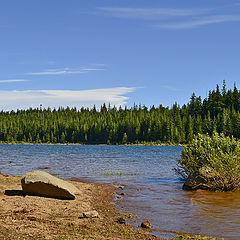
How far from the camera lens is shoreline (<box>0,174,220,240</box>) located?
1027 centimetres

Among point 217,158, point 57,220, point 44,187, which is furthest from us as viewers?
point 217,158

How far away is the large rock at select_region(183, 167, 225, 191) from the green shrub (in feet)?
0.49

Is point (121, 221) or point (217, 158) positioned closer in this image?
point (121, 221)

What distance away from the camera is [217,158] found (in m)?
21.9

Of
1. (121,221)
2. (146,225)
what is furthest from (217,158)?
(121,221)

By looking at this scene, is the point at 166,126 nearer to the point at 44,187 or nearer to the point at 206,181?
the point at 206,181

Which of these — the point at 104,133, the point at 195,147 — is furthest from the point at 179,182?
the point at 104,133

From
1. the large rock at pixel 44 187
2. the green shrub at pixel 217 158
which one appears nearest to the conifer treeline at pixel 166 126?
the green shrub at pixel 217 158

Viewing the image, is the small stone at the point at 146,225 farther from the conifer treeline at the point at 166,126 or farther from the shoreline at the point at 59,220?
the conifer treeline at the point at 166,126

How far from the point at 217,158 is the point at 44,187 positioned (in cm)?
1173

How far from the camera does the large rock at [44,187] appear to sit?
1653 centimetres

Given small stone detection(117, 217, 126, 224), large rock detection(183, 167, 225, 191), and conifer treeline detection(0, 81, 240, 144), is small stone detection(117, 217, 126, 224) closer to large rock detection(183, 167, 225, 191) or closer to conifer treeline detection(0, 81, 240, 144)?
large rock detection(183, 167, 225, 191)

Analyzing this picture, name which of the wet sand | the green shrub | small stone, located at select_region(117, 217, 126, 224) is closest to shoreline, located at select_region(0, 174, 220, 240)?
the wet sand

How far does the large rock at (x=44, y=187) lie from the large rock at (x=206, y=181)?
30.6ft
